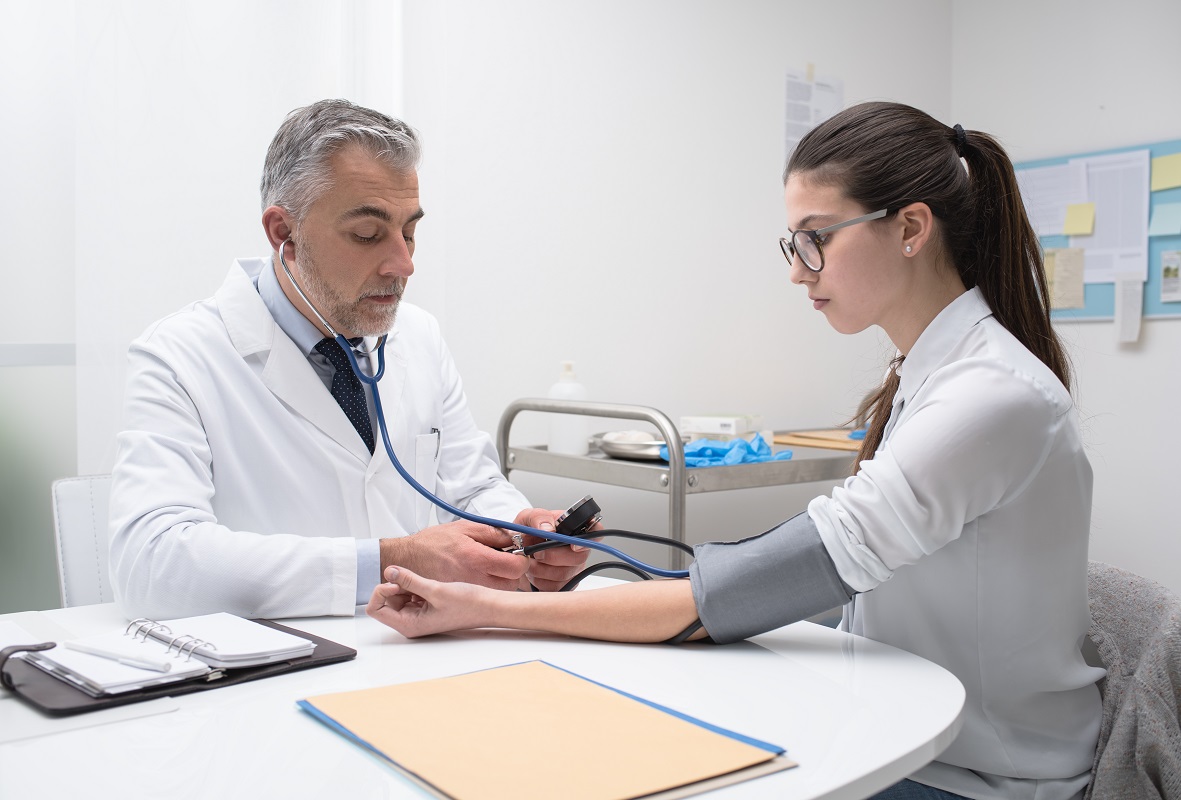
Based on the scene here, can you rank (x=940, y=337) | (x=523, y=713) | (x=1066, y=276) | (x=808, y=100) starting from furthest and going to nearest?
1. (x=1066, y=276)
2. (x=808, y=100)
3. (x=940, y=337)
4. (x=523, y=713)

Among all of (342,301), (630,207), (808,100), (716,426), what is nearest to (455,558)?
(342,301)

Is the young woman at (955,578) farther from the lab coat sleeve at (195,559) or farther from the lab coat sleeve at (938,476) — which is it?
the lab coat sleeve at (195,559)

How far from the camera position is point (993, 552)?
103 cm

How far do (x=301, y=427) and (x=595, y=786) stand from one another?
0.92 metres

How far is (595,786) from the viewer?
2.12 ft

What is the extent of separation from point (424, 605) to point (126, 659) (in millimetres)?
290

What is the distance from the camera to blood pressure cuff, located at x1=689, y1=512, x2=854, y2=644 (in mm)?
998

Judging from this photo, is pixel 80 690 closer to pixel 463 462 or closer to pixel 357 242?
pixel 357 242

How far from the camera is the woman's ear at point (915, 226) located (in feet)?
3.86

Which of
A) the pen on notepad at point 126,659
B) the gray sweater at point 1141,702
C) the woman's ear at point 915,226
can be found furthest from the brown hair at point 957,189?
the pen on notepad at point 126,659

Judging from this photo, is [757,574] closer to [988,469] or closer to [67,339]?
[988,469]

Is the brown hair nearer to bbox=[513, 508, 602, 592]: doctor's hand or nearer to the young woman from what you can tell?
the young woman

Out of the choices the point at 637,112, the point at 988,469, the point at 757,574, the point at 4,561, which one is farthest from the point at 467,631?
the point at 637,112

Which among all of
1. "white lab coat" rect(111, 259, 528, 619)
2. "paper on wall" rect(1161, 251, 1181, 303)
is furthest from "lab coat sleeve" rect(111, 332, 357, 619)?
"paper on wall" rect(1161, 251, 1181, 303)
